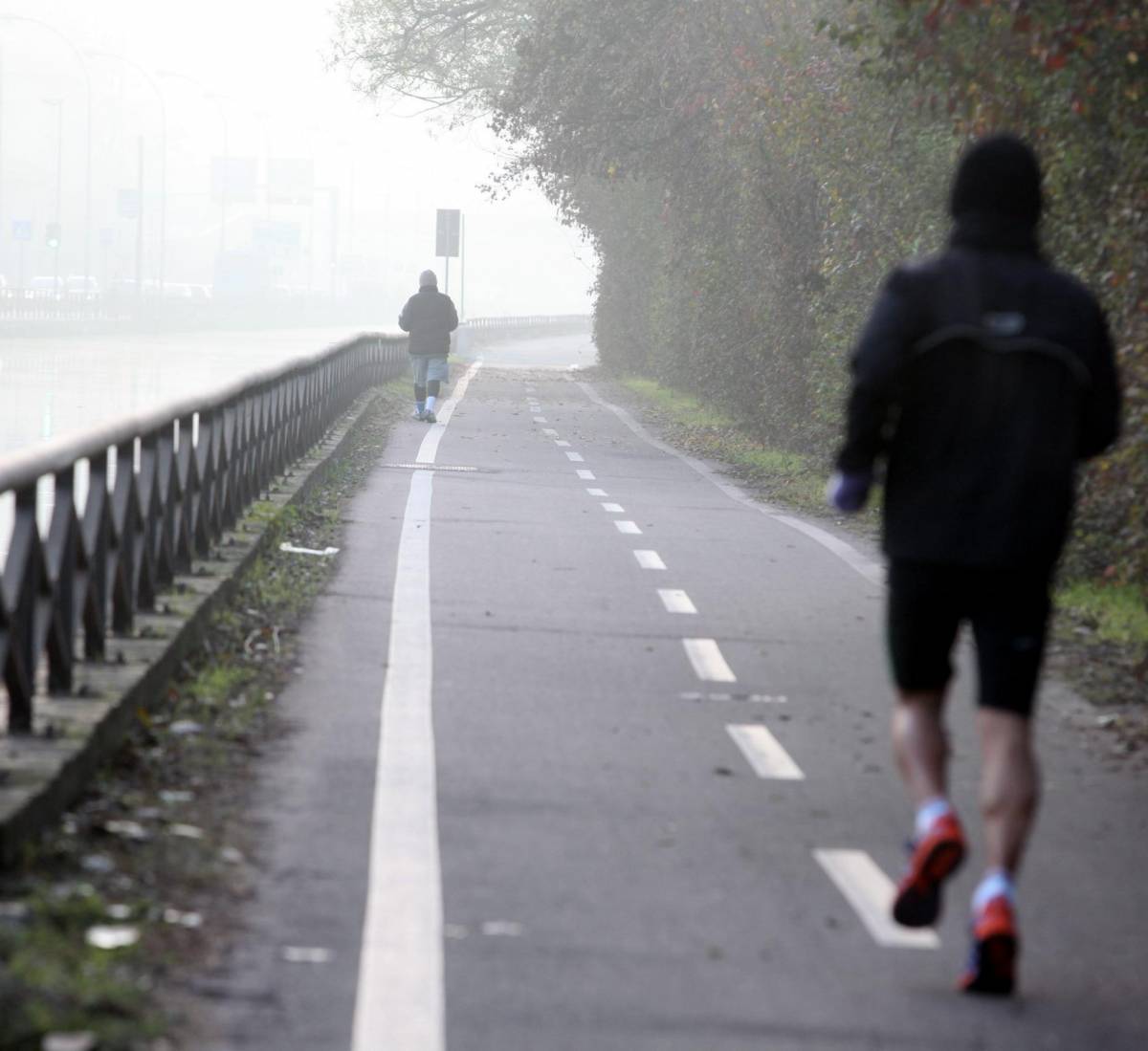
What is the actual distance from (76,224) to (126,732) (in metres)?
125

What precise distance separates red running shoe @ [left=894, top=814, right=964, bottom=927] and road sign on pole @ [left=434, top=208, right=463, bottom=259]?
140 feet

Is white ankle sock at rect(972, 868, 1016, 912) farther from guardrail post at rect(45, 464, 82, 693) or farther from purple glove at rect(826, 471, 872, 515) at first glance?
guardrail post at rect(45, 464, 82, 693)

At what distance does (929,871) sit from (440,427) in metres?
23.1

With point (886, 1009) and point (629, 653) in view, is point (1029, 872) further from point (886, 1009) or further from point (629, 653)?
point (629, 653)

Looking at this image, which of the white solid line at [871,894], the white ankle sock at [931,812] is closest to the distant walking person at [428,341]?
the white solid line at [871,894]

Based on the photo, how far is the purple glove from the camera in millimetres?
5105

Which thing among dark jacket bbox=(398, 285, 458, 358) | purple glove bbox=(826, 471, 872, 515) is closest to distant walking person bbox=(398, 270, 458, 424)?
dark jacket bbox=(398, 285, 458, 358)

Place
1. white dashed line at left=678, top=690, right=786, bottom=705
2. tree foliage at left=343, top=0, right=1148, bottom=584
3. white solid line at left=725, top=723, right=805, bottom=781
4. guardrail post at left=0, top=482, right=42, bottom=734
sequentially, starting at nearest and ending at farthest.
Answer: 1. guardrail post at left=0, top=482, right=42, bottom=734
2. white solid line at left=725, top=723, right=805, bottom=781
3. white dashed line at left=678, top=690, right=786, bottom=705
4. tree foliage at left=343, top=0, right=1148, bottom=584

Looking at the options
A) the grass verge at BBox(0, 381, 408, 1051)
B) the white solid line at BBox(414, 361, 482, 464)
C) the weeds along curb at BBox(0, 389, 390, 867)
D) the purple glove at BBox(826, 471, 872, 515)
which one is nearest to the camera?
the grass verge at BBox(0, 381, 408, 1051)

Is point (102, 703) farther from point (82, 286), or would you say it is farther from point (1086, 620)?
point (82, 286)

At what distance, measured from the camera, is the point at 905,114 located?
17.0 meters

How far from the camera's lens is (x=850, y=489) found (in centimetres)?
512

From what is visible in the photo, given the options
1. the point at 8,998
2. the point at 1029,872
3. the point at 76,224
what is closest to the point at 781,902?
the point at 1029,872

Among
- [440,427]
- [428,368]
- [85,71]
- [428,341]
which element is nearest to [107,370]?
[428,368]
